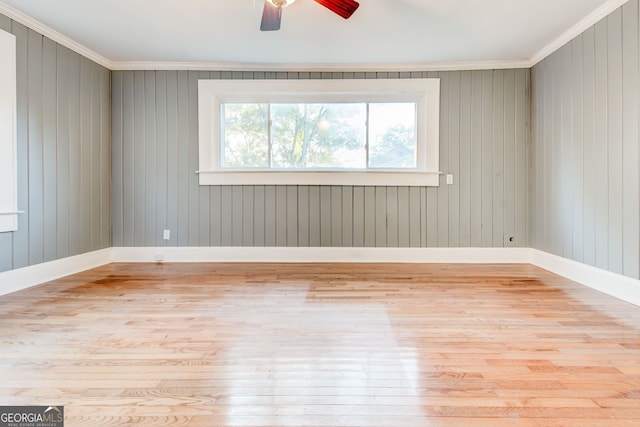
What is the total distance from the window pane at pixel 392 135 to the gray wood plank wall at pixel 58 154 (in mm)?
3234

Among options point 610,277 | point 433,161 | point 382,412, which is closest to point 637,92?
point 610,277

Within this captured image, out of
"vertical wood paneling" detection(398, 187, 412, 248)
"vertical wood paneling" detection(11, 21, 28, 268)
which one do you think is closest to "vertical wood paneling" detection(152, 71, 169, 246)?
"vertical wood paneling" detection(11, 21, 28, 268)

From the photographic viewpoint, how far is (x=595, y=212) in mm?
2926

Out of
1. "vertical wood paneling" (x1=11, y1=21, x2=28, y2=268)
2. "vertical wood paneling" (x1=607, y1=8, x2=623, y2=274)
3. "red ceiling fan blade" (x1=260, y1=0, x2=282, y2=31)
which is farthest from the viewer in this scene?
"vertical wood paneling" (x1=11, y1=21, x2=28, y2=268)

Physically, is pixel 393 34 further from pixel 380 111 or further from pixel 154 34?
pixel 154 34

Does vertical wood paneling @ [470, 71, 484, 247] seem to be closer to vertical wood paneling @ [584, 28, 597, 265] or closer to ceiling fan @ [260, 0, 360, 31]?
vertical wood paneling @ [584, 28, 597, 265]

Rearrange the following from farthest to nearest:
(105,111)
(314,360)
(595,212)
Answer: (105,111) < (595,212) < (314,360)

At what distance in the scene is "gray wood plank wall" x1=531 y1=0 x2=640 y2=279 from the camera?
2.56 meters

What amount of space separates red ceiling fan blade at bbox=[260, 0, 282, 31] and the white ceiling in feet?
1.29

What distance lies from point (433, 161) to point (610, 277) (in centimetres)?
201

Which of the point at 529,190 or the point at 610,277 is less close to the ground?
the point at 529,190

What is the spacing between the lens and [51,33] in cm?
316

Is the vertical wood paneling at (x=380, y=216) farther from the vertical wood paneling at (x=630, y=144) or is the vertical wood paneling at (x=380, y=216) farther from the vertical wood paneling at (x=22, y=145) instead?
the vertical wood paneling at (x=22, y=145)

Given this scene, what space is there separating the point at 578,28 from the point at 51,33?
16.3 ft
